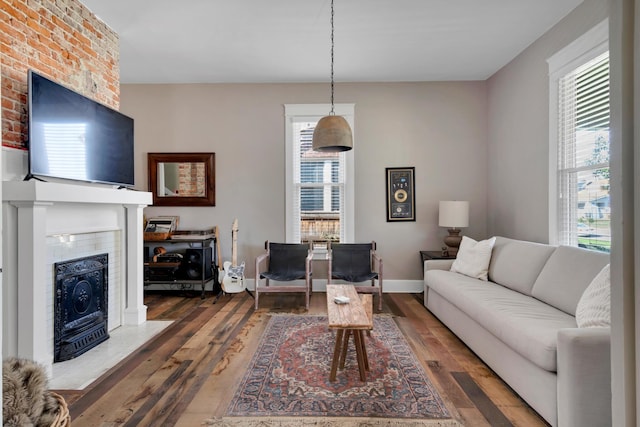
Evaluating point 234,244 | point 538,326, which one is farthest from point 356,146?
point 538,326

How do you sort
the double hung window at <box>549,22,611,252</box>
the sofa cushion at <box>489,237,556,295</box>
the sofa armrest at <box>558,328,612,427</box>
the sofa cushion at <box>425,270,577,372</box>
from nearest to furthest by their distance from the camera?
the sofa armrest at <box>558,328,612,427</box>, the sofa cushion at <box>425,270,577,372</box>, the double hung window at <box>549,22,611,252</box>, the sofa cushion at <box>489,237,556,295</box>

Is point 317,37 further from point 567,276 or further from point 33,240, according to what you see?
point 567,276

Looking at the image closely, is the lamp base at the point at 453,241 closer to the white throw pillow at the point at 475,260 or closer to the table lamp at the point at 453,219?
the table lamp at the point at 453,219

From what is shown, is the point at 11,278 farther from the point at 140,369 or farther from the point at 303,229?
the point at 303,229

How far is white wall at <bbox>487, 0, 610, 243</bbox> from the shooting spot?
124 inches

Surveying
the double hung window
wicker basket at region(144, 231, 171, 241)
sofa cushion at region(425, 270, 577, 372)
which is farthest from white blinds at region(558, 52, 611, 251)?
wicker basket at region(144, 231, 171, 241)

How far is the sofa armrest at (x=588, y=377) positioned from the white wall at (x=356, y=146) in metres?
3.01

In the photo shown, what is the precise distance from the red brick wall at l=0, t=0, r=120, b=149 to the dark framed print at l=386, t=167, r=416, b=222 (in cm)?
336

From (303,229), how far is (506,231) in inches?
102

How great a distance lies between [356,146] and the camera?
460cm

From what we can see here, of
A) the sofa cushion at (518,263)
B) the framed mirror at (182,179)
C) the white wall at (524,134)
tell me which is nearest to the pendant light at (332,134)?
the sofa cushion at (518,263)

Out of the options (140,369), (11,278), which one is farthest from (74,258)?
(140,369)

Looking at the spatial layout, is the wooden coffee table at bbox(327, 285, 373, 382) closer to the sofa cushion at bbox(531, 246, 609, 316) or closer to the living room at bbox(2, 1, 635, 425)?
the sofa cushion at bbox(531, 246, 609, 316)

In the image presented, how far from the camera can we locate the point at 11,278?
7.04 feet
